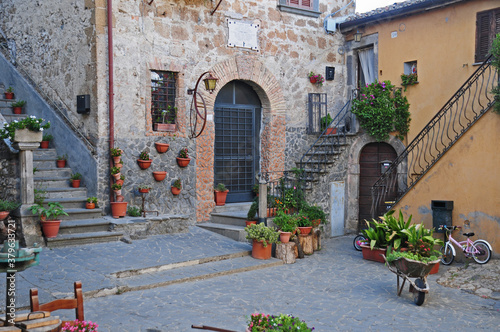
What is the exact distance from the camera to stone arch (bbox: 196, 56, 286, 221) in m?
11.2

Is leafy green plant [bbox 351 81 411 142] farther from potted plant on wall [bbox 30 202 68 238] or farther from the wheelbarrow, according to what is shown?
potted plant on wall [bbox 30 202 68 238]

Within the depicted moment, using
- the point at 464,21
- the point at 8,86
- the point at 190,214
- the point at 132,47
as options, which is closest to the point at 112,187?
the point at 190,214

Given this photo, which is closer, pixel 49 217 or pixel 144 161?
pixel 49 217

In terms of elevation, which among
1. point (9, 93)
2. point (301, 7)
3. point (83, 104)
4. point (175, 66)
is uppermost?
point (301, 7)

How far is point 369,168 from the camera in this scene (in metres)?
12.5

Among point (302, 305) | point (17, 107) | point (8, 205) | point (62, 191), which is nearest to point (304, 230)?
point (302, 305)

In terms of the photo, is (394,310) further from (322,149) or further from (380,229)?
(322,149)

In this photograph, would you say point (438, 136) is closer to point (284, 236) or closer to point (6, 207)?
point (284, 236)

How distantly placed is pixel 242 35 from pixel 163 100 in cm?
251

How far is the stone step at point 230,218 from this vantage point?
424 inches

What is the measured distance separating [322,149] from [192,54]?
4.00m

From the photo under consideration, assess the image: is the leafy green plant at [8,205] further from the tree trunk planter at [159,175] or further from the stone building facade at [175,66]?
the tree trunk planter at [159,175]

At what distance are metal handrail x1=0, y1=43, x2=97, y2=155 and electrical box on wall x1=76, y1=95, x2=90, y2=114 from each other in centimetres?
43

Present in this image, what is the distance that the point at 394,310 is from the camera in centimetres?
663
